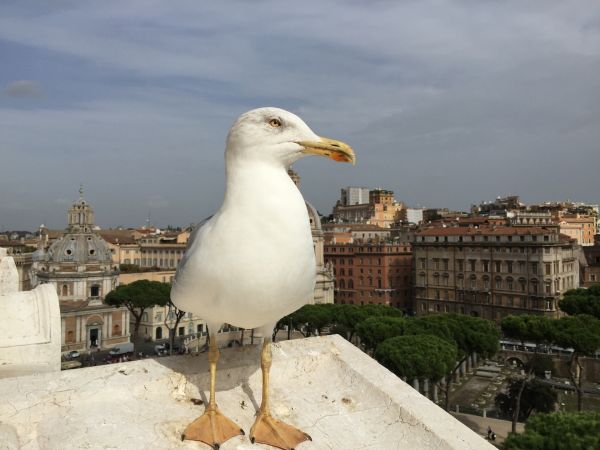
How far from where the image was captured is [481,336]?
22.9 metres

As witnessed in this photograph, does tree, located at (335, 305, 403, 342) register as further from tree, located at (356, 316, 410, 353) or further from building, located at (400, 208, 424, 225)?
building, located at (400, 208, 424, 225)

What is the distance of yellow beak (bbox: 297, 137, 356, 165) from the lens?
11.3ft

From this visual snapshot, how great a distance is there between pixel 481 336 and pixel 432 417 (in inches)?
807

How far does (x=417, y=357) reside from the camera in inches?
653

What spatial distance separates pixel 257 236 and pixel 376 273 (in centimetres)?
5514

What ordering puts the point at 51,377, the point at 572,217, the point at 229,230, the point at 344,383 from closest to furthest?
the point at 229,230, the point at 51,377, the point at 344,383, the point at 572,217

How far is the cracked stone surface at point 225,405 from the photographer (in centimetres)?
352

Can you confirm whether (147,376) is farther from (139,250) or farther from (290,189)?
(139,250)

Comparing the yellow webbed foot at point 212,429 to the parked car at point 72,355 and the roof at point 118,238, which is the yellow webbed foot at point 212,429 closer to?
the parked car at point 72,355

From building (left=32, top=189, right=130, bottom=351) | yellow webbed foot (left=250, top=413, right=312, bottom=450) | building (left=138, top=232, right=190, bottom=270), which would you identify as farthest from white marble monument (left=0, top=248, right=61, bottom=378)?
building (left=138, top=232, right=190, bottom=270)

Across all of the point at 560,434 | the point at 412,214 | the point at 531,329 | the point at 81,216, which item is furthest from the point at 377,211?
the point at 560,434

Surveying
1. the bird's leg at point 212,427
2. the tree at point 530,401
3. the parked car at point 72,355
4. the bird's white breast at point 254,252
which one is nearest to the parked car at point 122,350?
the parked car at point 72,355

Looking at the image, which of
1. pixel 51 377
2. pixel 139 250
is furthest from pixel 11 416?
pixel 139 250

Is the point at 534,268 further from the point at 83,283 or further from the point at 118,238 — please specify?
the point at 118,238
